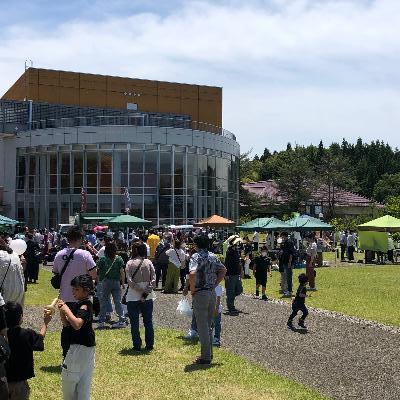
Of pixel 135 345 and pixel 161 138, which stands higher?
pixel 161 138

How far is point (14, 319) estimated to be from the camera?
204 inches

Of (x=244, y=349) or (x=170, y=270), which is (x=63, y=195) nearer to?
(x=170, y=270)

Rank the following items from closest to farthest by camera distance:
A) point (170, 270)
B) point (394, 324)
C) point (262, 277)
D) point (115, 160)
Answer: point (394, 324), point (262, 277), point (170, 270), point (115, 160)

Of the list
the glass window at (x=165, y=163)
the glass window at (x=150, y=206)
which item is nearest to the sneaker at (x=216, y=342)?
the glass window at (x=150, y=206)

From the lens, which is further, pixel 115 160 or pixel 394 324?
pixel 115 160

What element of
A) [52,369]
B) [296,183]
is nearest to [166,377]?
[52,369]

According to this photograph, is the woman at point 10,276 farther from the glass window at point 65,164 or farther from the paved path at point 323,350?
the glass window at point 65,164

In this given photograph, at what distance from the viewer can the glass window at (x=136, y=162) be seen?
4059 centimetres

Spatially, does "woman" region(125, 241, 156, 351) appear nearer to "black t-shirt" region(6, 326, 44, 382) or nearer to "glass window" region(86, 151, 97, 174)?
"black t-shirt" region(6, 326, 44, 382)

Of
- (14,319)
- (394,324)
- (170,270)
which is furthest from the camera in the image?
(170,270)

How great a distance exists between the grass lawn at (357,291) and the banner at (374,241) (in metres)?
4.39

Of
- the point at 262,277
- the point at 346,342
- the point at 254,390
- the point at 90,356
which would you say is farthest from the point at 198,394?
the point at 262,277

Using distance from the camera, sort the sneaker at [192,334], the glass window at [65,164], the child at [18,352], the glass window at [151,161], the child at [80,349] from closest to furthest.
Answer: the child at [18,352], the child at [80,349], the sneaker at [192,334], the glass window at [151,161], the glass window at [65,164]

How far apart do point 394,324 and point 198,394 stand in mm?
6266
